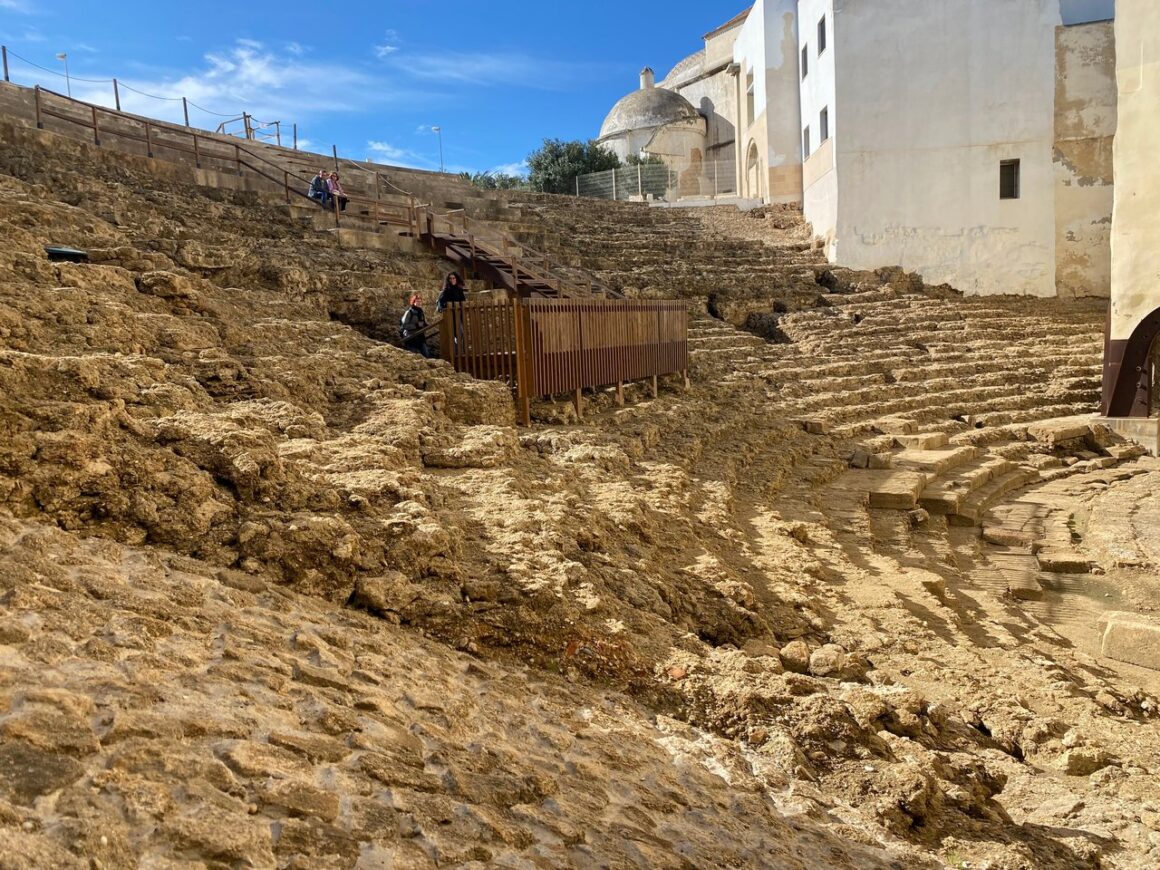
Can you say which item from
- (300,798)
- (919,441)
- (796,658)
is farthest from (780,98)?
(300,798)

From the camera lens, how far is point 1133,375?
14.5 meters

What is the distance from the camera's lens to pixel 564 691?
4020mm

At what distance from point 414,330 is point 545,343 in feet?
5.14

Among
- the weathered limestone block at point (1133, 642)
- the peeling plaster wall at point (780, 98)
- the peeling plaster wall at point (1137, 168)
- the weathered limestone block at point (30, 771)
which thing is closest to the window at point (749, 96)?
the peeling plaster wall at point (780, 98)

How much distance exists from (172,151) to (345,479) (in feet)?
41.5

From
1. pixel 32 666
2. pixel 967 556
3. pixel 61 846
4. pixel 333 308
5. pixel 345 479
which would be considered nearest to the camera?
pixel 61 846

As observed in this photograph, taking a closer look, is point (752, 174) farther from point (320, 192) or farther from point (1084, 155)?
point (320, 192)

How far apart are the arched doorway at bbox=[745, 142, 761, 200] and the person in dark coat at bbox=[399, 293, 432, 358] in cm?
2209

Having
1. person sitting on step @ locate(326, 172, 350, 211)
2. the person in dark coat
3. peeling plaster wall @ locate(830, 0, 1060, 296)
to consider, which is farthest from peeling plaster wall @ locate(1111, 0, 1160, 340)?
person sitting on step @ locate(326, 172, 350, 211)

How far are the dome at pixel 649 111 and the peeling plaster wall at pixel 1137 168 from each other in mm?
24673

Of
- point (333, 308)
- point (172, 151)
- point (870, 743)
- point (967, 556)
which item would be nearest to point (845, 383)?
point (967, 556)

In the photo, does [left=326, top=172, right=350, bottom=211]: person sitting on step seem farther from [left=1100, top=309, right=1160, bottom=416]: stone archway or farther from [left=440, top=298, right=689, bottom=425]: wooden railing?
[left=1100, top=309, right=1160, bottom=416]: stone archway

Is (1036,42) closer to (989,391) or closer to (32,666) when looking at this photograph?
(989,391)

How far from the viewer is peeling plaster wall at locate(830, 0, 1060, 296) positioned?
65.8 ft
